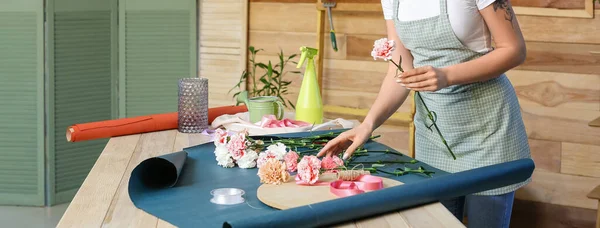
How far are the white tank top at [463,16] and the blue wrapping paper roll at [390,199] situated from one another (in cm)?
48

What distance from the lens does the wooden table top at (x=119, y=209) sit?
5.62 ft

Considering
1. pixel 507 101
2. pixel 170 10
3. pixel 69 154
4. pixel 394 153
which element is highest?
pixel 170 10

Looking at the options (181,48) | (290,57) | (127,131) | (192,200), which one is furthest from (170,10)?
(192,200)

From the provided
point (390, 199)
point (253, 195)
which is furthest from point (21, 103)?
point (390, 199)

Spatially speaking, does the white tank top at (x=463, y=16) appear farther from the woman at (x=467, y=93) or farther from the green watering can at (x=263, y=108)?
the green watering can at (x=263, y=108)

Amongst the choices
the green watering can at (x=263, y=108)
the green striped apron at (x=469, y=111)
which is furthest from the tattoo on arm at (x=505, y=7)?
the green watering can at (x=263, y=108)

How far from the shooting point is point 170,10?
4.70 meters

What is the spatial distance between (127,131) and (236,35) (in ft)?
6.40

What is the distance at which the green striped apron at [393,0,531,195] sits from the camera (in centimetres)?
239

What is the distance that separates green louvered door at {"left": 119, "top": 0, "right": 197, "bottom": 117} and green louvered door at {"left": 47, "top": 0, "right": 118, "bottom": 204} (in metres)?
0.09

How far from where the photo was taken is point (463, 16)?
2291mm

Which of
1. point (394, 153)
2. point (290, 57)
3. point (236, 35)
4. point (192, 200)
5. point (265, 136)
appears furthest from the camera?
point (236, 35)

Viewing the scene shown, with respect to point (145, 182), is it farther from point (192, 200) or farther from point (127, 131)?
point (127, 131)

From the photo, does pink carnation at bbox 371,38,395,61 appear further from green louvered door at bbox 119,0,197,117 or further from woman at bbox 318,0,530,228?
green louvered door at bbox 119,0,197,117
